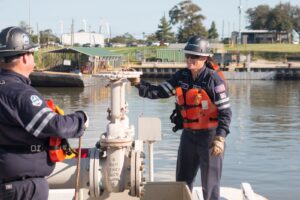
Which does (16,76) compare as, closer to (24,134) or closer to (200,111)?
(24,134)

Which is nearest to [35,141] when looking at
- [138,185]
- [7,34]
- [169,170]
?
[7,34]

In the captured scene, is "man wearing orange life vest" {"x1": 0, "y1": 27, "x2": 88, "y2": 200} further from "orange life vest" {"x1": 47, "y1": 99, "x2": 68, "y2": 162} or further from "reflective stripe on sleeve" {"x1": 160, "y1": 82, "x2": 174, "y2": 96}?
"reflective stripe on sleeve" {"x1": 160, "y1": 82, "x2": 174, "y2": 96}

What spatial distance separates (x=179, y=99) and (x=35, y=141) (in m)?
2.30

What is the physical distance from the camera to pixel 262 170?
13.3 meters

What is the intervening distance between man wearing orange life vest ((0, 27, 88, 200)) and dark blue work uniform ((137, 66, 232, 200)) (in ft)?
6.31

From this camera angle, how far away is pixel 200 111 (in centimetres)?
544

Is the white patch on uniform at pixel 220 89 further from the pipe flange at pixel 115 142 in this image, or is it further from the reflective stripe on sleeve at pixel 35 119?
the reflective stripe on sleeve at pixel 35 119

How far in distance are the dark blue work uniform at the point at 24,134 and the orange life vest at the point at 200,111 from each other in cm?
203

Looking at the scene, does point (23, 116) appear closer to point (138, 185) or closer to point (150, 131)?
point (138, 185)

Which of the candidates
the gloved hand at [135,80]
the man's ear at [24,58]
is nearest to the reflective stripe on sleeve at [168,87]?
the gloved hand at [135,80]

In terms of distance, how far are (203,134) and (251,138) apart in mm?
13515

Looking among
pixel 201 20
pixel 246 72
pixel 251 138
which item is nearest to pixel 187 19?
pixel 201 20

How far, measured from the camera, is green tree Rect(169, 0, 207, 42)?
95.9m

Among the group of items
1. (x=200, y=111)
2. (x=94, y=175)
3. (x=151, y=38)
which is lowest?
(x=94, y=175)
